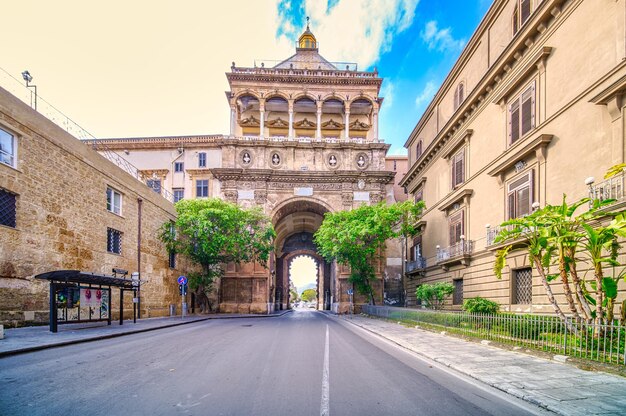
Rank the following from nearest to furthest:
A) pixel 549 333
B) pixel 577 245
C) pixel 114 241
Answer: pixel 549 333 → pixel 577 245 → pixel 114 241

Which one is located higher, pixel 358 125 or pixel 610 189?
pixel 358 125

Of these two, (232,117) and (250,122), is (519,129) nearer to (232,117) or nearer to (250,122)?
(232,117)

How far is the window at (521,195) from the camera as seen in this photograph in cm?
1556

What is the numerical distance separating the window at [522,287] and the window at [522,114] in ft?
18.7

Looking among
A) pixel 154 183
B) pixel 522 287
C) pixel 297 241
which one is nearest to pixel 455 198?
pixel 522 287

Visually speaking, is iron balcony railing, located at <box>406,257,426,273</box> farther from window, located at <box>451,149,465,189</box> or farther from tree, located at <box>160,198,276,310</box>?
tree, located at <box>160,198,276,310</box>

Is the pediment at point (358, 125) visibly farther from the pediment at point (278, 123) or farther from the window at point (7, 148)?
the window at point (7, 148)

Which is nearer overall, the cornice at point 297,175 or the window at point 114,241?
the window at point 114,241

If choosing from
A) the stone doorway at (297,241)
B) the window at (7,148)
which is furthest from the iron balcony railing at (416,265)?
the window at (7,148)

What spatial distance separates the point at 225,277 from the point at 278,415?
1259 inches

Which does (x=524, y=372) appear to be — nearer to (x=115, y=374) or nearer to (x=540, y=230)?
(x=540, y=230)

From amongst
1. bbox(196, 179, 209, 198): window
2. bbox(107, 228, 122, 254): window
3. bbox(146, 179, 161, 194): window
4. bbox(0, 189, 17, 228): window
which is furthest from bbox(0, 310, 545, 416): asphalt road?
bbox(146, 179, 161, 194): window

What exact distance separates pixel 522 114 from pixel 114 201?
20.1m

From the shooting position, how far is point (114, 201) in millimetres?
20562
